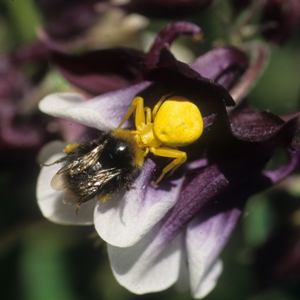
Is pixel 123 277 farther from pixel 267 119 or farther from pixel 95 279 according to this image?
pixel 95 279

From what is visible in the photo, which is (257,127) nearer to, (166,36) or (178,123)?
(178,123)

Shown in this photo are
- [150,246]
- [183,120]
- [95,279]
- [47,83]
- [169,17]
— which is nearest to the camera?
[183,120]

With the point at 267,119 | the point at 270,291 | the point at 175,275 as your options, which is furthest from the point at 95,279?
the point at 267,119

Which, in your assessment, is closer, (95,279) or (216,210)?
(216,210)

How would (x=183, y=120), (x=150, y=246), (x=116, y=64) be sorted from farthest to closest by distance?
(x=116, y=64), (x=150, y=246), (x=183, y=120)

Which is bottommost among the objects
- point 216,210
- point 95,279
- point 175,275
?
point 95,279

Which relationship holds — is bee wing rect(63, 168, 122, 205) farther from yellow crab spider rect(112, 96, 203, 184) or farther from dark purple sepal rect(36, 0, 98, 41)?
dark purple sepal rect(36, 0, 98, 41)

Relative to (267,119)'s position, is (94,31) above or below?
below

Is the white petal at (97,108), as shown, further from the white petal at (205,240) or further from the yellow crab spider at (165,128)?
the white petal at (205,240)
